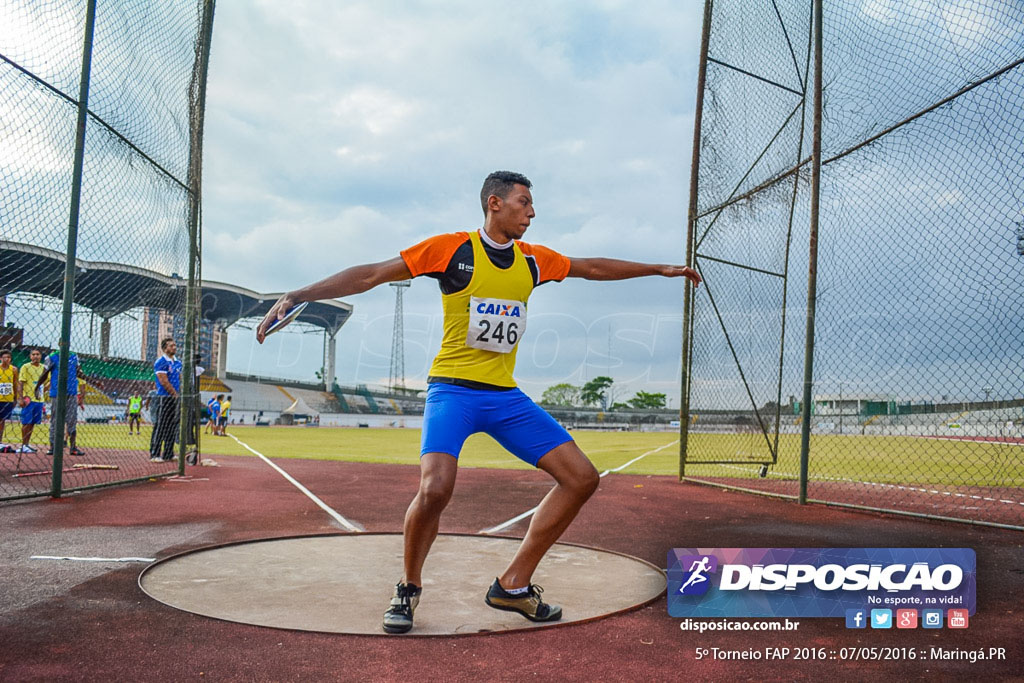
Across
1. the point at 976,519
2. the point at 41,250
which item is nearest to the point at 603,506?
the point at 976,519

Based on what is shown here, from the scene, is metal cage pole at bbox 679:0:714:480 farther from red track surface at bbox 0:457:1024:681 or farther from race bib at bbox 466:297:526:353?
race bib at bbox 466:297:526:353

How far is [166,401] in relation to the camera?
11.2 meters

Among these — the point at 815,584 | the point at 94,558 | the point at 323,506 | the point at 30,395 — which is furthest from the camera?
the point at 30,395

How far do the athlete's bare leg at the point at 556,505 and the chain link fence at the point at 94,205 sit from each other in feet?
18.3

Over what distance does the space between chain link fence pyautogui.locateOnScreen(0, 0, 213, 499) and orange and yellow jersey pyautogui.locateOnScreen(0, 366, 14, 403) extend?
0.05 feet

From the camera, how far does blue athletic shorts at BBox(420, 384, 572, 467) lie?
3482 millimetres

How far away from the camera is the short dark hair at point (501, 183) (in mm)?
3777

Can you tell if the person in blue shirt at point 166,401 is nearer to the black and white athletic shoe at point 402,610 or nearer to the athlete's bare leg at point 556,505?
the black and white athletic shoe at point 402,610

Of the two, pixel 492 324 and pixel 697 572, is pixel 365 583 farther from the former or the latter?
pixel 697 572

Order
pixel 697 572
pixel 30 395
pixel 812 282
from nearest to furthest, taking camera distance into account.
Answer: pixel 697 572
pixel 812 282
pixel 30 395

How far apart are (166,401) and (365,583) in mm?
8307

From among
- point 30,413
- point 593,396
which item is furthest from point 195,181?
point 593,396

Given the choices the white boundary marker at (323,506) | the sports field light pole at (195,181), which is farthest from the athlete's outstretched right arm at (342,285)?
the sports field light pole at (195,181)

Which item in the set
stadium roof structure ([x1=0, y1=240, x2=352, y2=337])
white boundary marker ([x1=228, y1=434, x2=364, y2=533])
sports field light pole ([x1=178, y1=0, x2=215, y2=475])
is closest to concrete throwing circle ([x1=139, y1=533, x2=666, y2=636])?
white boundary marker ([x1=228, y1=434, x2=364, y2=533])
